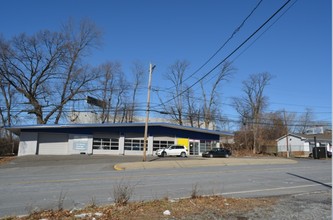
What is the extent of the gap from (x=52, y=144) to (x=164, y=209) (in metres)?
39.0

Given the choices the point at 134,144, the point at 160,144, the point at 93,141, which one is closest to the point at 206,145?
the point at 160,144

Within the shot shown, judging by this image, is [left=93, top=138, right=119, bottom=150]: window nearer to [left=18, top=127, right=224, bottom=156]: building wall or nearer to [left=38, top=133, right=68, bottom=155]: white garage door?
[left=18, top=127, right=224, bottom=156]: building wall

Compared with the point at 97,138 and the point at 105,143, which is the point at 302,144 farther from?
the point at 97,138

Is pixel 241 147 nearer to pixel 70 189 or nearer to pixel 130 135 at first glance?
pixel 130 135

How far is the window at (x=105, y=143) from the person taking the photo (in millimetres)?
44812

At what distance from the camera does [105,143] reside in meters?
45.3

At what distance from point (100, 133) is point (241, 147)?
118ft

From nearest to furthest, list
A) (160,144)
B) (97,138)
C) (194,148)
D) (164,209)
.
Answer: (164,209) → (97,138) → (160,144) → (194,148)

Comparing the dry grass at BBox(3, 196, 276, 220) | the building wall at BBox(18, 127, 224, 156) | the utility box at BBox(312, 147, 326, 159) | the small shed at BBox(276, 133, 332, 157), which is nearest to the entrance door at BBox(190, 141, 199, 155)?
the building wall at BBox(18, 127, 224, 156)

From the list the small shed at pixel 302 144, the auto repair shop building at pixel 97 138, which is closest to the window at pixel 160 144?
the auto repair shop building at pixel 97 138

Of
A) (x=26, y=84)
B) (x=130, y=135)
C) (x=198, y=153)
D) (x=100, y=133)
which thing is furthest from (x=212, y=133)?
(x=26, y=84)

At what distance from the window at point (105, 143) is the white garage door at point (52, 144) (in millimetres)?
3990

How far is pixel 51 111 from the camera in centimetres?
5109

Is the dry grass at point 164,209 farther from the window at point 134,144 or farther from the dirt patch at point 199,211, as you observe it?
the window at point 134,144
